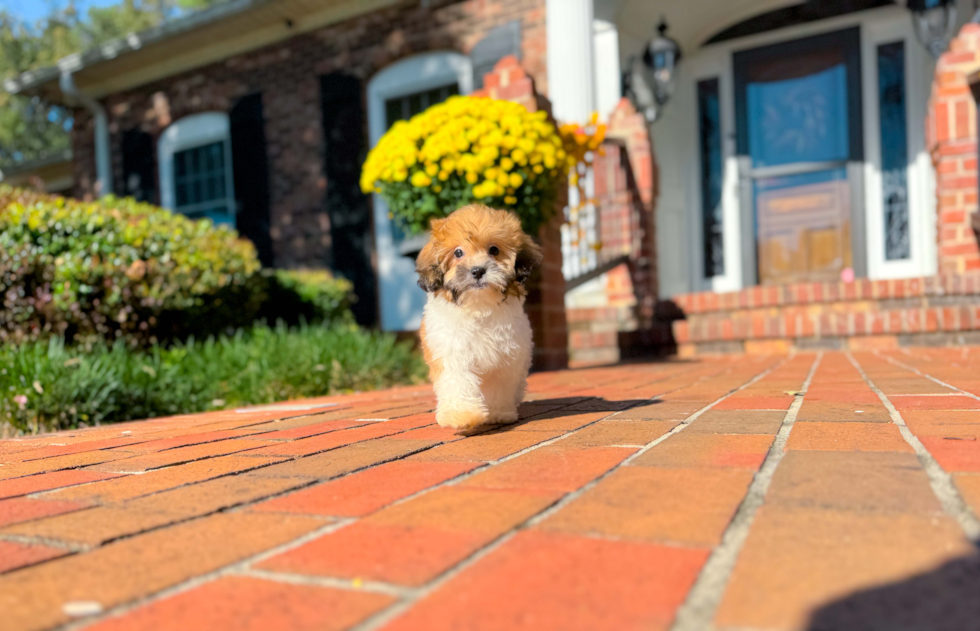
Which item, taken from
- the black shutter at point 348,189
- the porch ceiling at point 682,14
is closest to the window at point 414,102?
the black shutter at point 348,189

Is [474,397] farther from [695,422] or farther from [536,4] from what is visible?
[536,4]

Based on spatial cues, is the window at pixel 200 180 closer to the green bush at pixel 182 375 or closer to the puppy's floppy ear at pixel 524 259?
the green bush at pixel 182 375

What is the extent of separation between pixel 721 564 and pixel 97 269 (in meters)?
5.16

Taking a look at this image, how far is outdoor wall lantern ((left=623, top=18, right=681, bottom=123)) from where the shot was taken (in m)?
7.57

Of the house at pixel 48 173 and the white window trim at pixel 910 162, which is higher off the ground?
the house at pixel 48 173

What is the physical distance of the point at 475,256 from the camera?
2.29 meters

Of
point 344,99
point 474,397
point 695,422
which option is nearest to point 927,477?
point 695,422

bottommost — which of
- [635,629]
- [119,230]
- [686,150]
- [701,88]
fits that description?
[635,629]

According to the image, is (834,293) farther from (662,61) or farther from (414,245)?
(414,245)

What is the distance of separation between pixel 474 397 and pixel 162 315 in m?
4.30

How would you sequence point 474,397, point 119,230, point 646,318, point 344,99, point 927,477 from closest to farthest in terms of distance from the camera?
point 927,477 → point 474,397 → point 119,230 → point 646,318 → point 344,99

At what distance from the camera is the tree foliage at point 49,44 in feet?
70.2

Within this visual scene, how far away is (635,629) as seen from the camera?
2.88 ft

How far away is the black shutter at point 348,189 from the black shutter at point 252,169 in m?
1.20
